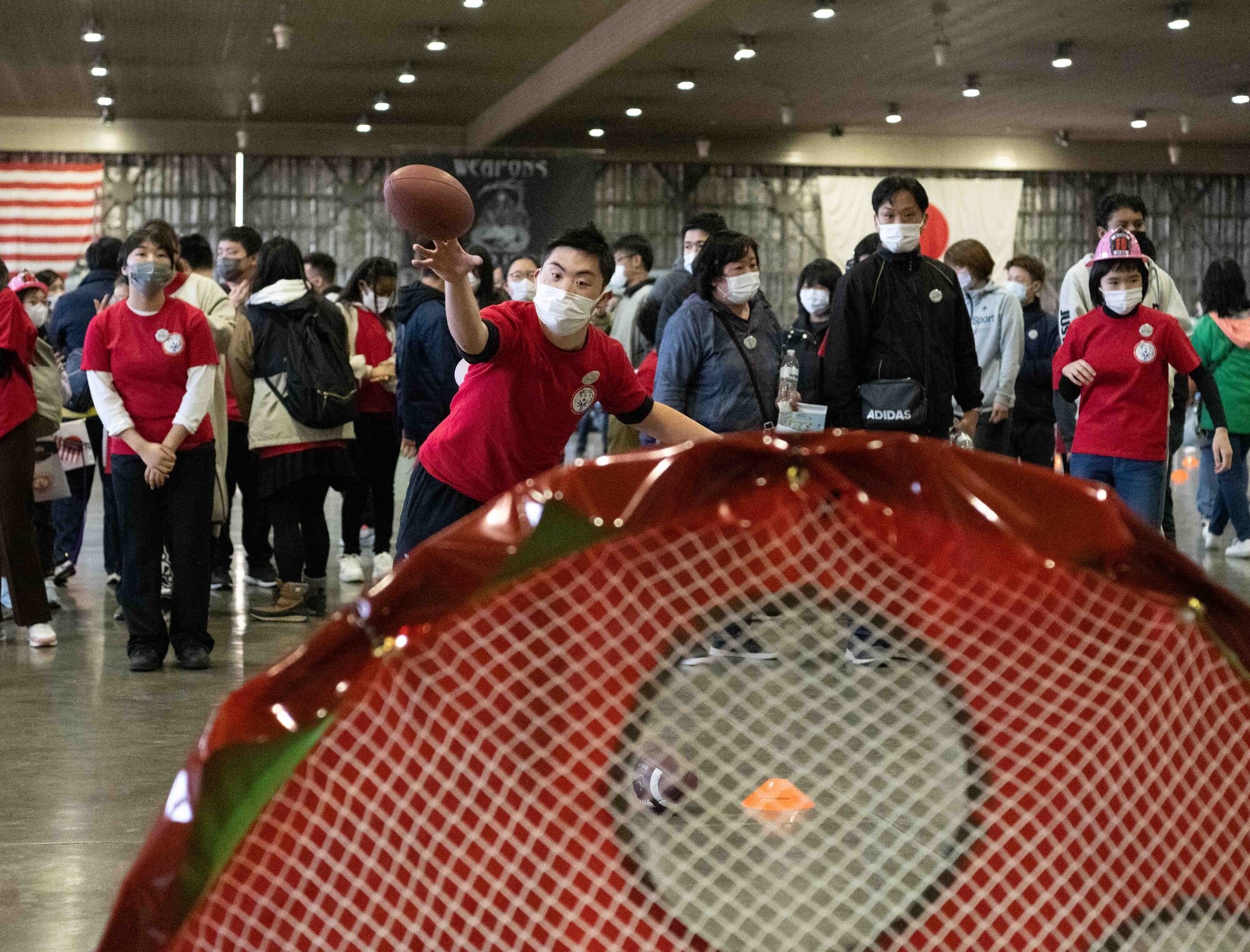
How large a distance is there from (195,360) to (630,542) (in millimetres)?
4024

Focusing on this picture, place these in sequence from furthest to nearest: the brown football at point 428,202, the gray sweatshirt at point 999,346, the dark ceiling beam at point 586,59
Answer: the dark ceiling beam at point 586,59
the gray sweatshirt at point 999,346
the brown football at point 428,202

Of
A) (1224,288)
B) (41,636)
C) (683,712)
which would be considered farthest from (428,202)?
(1224,288)

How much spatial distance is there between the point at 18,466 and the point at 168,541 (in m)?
0.83

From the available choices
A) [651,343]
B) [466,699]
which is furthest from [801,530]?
[651,343]

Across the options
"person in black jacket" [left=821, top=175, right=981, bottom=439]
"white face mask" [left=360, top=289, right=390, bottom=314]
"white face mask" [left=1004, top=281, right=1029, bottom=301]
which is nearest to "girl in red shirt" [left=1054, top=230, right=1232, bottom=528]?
"person in black jacket" [left=821, top=175, right=981, bottom=439]

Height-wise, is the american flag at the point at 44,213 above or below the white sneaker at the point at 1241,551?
above

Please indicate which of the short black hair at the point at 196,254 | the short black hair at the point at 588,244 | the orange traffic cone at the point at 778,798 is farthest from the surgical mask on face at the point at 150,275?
the orange traffic cone at the point at 778,798

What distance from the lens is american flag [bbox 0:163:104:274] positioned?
18.3 metres

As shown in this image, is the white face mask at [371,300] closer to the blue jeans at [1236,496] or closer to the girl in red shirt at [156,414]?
the girl in red shirt at [156,414]

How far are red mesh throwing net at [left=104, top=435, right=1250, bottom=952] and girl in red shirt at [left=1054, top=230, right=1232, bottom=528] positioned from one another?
385 centimetres

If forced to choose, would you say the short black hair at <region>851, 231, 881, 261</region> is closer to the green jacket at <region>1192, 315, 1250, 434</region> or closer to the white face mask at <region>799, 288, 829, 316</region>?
the white face mask at <region>799, 288, 829, 316</region>

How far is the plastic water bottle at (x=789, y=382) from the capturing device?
503cm

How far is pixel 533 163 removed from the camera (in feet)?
54.1

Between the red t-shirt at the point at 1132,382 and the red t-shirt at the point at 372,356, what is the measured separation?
149 inches
